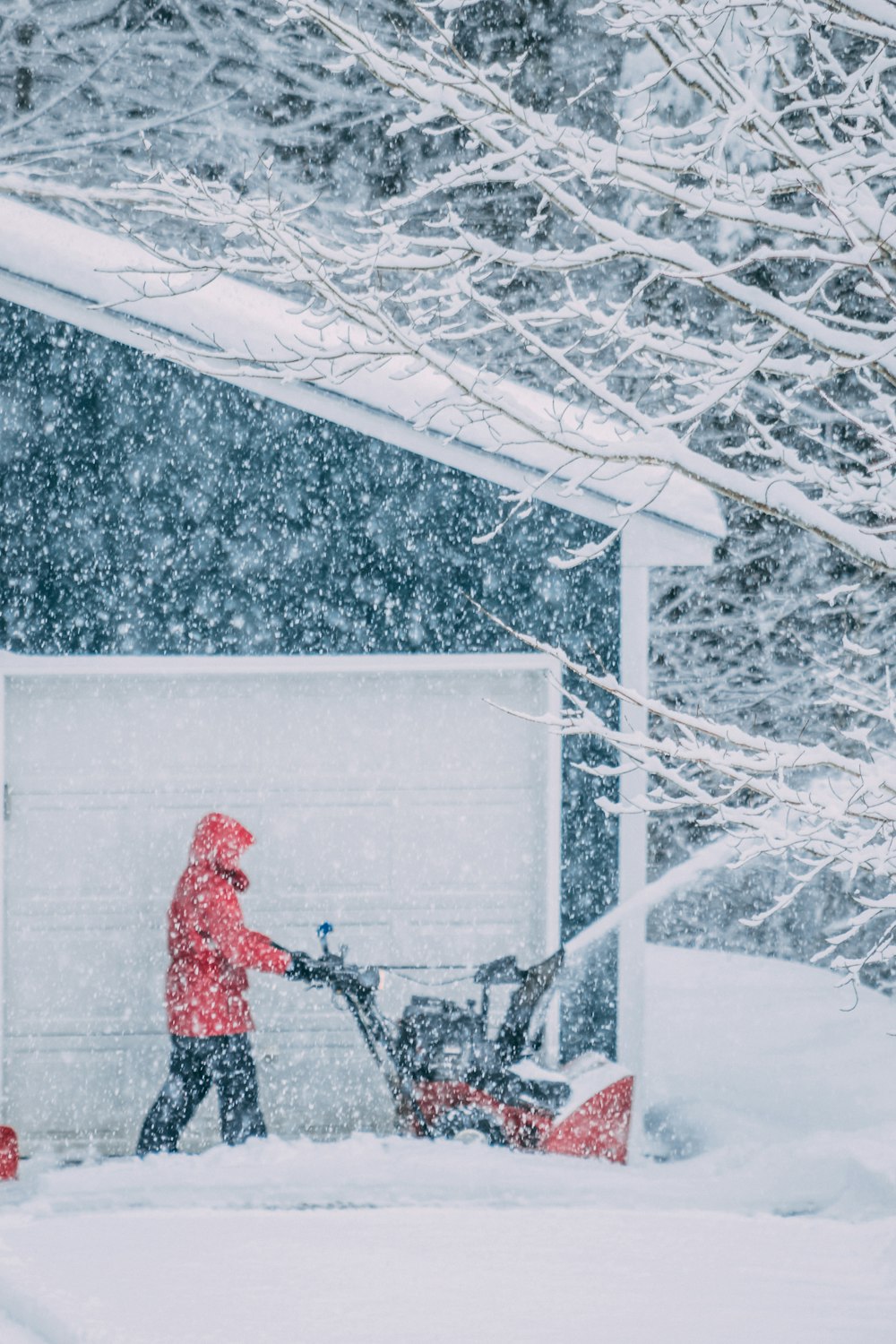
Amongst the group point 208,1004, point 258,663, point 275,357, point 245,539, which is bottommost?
point 208,1004

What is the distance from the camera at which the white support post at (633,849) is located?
25.2 ft

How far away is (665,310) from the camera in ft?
56.2

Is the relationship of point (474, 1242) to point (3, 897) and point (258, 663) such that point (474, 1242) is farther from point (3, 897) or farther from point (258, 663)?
point (3, 897)

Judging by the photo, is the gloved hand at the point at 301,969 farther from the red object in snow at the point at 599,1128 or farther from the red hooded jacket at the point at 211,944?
the red object in snow at the point at 599,1128

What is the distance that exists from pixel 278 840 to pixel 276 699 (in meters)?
0.79

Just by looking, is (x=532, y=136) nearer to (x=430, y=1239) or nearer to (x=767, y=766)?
(x=767, y=766)

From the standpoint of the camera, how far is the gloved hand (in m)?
6.65

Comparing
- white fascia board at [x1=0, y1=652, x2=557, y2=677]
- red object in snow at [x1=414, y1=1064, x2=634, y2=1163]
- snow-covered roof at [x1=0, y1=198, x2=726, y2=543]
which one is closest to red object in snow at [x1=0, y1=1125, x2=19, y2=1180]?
red object in snow at [x1=414, y1=1064, x2=634, y2=1163]

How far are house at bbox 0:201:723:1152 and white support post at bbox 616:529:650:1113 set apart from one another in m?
0.02

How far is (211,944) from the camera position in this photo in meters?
6.90

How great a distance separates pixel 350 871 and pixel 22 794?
186cm

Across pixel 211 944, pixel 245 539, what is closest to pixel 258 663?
pixel 245 539

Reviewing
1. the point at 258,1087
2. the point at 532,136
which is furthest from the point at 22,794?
the point at 532,136

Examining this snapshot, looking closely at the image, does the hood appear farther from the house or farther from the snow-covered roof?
the snow-covered roof
